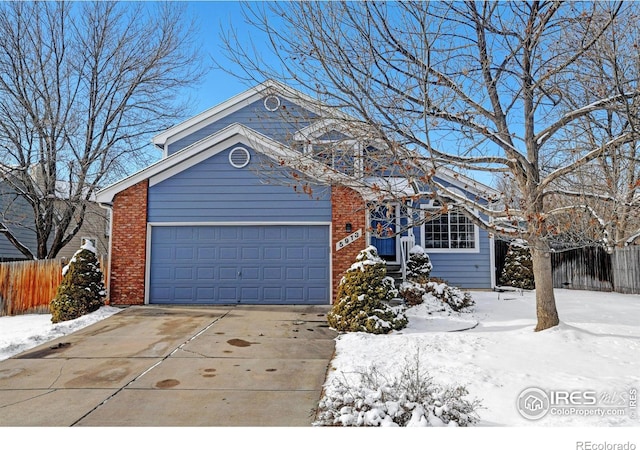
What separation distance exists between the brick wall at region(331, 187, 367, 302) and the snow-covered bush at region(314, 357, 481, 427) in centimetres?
633

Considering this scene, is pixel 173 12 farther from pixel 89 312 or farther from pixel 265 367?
pixel 265 367

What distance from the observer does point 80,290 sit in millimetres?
10031

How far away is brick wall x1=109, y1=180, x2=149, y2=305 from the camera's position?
1121 cm

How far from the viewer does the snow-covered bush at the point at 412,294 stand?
32.1 ft

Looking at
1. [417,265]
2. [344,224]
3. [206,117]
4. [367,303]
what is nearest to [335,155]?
[367,303]

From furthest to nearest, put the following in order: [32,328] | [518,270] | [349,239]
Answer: [518,270] < [349,239] < [32,328]

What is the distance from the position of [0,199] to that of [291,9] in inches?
737

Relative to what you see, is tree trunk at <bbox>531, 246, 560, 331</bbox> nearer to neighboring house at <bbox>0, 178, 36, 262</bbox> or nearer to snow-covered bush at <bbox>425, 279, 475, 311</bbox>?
snow-covered bush at <bbox>425, 279, 475, 311</bbox>

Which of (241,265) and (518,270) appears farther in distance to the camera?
(518,270)

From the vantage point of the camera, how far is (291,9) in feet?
21.1

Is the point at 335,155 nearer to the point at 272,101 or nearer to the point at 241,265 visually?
the point at 272,101

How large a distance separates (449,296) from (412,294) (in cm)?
95

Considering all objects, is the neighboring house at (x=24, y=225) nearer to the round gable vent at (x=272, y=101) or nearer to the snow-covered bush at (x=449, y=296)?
the round gable vent at (x=272, y=101)

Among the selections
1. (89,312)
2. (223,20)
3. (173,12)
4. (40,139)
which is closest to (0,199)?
(40,139)
